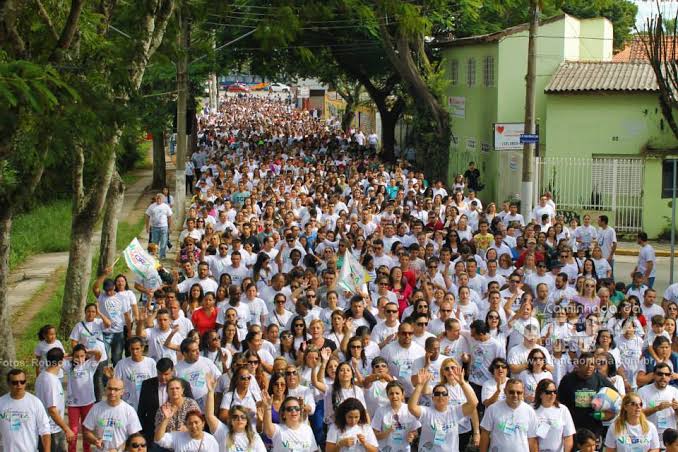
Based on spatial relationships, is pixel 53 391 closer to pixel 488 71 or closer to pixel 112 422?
pixel 112 422

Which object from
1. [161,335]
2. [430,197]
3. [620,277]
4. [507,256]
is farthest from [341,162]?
[161,335]

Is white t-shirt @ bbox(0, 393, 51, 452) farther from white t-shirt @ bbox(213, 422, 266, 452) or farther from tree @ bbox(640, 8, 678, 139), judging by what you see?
tree @ bbox(640, 8, 678, 139)

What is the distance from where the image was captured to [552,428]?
29.5ft

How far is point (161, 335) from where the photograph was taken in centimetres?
1121

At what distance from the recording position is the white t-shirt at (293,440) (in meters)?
8.64

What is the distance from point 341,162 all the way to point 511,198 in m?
6.13

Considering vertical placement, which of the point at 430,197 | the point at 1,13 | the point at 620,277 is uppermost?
the point at 1,13

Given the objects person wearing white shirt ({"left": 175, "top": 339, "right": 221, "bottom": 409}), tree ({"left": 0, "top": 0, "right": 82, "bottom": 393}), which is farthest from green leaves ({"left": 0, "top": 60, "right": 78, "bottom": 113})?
person wearing white shirt ({"left": 175, "top": 339, "right": 221, "bottom": 409})

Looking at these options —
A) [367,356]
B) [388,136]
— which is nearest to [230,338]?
[367,356]

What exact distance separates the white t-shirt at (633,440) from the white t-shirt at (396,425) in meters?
1.61

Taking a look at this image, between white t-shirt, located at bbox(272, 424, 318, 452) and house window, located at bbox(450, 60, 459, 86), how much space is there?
86.8 ft

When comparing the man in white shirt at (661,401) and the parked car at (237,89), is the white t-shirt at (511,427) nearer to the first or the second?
the man in white shirt at (661,401)

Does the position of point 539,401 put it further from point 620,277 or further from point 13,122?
point 620,277

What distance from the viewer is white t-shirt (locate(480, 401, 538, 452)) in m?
8.88
